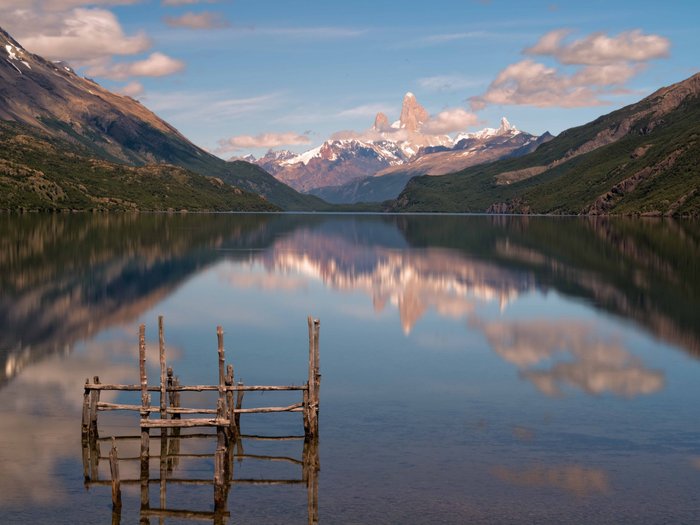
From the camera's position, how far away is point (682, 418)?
140ft

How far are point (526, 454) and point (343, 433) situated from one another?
8.68 m

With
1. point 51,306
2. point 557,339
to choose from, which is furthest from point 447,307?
point 51,306

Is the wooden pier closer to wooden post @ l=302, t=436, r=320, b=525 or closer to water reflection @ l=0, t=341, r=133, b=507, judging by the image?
wooden post @ l=302, t=436, r=320, b=525

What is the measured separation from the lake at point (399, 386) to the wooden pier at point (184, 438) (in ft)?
1.52

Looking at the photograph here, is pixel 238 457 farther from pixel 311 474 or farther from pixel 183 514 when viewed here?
pixel 183 514

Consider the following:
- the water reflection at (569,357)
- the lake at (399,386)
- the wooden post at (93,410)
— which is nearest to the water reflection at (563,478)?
the lake at (399,386)

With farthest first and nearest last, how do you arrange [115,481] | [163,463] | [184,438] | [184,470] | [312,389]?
[184,438] → [312,389] → [163,463] → [184,470] → [115,481]

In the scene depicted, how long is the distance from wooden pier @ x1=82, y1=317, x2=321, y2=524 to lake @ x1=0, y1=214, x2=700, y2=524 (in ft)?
1.52

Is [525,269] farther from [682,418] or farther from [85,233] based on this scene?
[85,233]

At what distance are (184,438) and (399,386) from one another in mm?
15660

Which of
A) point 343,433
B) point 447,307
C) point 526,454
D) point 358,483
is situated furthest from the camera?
point 447,307

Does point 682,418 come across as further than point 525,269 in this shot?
No

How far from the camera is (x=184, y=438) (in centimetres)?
3822

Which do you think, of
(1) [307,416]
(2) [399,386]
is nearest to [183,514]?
(1) [307,416]
